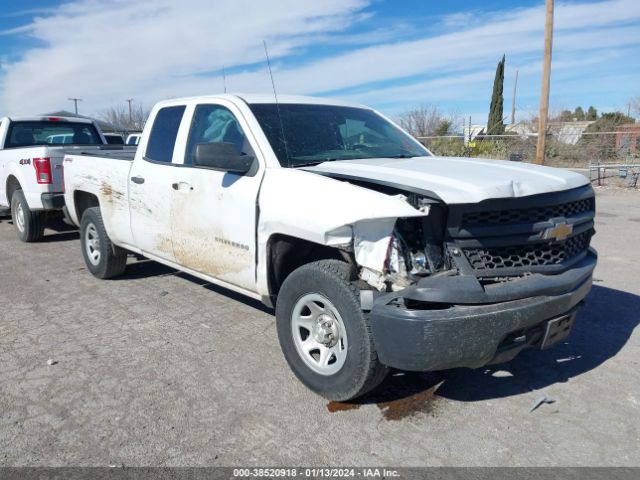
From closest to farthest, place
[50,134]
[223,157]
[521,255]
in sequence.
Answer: [521,255] → [223,157] → [50,134]

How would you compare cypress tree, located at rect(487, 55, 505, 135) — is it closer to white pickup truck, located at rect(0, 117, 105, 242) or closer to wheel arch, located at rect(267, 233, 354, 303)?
white pickup truck, located at rect(0, 117, 105, 242)

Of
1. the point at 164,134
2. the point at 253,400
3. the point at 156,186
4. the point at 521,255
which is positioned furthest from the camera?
the point at 164,134

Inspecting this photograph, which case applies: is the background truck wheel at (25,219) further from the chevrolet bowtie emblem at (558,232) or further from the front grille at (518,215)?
the chevrolet bowtie emblem at (558,232)

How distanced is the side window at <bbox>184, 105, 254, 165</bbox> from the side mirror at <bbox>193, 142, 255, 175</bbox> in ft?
0.54

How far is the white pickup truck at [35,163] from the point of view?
777 centimetres

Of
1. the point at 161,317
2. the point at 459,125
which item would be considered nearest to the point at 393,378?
the point at 161,317

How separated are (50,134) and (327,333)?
26.6 ft

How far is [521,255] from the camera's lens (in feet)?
10.5

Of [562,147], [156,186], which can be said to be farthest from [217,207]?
[562,147]

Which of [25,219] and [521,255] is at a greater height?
[521,255]

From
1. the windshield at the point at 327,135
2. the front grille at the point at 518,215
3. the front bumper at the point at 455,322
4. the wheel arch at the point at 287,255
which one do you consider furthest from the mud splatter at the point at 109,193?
the front grille at the point at 518,215

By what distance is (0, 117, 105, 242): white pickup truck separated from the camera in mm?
7766

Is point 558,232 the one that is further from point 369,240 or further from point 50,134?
point 50,134

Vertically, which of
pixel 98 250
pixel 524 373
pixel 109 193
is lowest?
pixel 524 373
